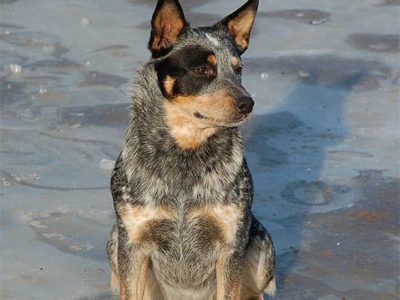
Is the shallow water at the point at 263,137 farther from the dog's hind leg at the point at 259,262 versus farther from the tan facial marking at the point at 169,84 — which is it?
the tan facial marking at the point at 169,84

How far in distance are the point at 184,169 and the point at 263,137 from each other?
2939mm

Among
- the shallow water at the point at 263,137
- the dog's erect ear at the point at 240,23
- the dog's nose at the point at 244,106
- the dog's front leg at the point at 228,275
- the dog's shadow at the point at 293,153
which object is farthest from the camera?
the dog's shadow at the point at 293,153

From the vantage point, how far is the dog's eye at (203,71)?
558cm

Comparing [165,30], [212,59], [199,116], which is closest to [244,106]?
[199,116]

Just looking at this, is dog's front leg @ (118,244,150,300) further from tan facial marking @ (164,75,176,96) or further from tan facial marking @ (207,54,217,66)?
tan facial marking @ (207,54,217,66)

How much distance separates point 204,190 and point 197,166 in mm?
148

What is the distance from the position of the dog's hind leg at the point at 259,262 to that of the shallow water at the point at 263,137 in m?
0.25

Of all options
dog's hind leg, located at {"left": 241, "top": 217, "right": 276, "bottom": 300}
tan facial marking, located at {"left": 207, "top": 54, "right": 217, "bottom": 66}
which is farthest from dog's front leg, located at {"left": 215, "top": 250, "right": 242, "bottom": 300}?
tan facial marking, located at {"left": 207, "top": 54, "right": 217, "bottom": 66}

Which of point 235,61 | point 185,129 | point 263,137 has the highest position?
point 235,61

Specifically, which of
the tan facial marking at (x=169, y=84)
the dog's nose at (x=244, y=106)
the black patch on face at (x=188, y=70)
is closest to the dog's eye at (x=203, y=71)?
the black patch on face at (x=188, y=70)

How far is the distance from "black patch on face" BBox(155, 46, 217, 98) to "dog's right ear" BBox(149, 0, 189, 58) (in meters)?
0.08

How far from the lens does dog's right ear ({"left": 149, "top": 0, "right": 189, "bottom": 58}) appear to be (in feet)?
18.5

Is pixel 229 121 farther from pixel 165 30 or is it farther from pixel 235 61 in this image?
pixel 165 30

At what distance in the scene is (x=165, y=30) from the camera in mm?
5707
